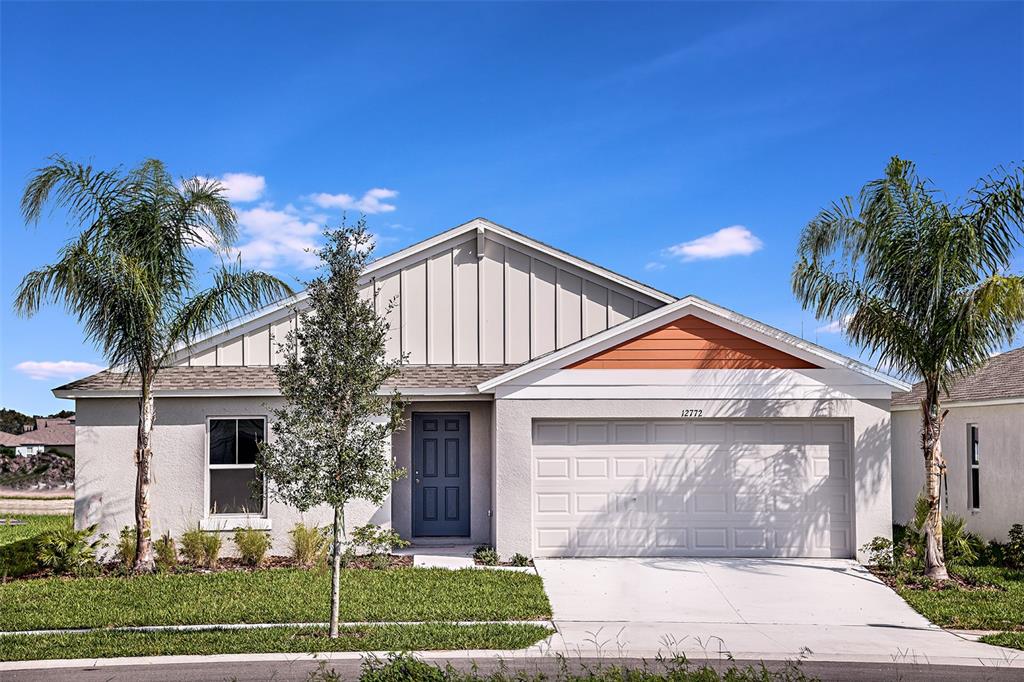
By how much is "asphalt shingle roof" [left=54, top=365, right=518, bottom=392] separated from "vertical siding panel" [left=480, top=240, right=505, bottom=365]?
25.5 inches

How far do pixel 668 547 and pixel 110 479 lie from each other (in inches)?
387

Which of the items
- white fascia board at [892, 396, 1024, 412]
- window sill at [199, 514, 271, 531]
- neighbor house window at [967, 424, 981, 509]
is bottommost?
window sill at [199, 514, 271, 531]

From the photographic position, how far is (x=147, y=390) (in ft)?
44.2

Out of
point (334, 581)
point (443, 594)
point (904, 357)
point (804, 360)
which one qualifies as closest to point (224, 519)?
point (443, 594)

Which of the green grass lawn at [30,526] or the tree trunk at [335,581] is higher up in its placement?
the tree trunk at [335,581]

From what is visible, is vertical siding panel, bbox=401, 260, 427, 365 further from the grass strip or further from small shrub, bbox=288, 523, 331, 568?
the grass strip

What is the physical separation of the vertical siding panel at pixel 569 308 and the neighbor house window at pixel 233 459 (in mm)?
6039

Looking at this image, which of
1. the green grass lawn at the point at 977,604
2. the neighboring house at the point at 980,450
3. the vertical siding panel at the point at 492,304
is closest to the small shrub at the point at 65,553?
the vertical siding panel at the point at 492,304

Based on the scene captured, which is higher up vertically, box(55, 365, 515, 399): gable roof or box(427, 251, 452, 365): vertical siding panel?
box(427, 251, 452, 365): vertical siding panel

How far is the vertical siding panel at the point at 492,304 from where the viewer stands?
16.9 m

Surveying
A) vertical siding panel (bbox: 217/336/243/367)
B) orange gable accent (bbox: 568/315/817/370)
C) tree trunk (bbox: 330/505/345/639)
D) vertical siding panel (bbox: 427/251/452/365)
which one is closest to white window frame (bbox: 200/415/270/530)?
vertical siding panel (bbox: 217/336/243/367)

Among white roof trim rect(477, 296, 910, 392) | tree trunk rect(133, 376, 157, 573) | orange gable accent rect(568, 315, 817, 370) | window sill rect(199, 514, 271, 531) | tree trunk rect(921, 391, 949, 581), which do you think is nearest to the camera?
tree trunk rect(921, 391, 949, 581)

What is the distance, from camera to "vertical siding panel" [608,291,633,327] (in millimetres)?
17219

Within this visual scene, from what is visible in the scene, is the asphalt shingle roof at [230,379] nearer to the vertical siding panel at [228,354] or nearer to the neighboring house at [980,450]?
the vertical siding panel at [228,354]
